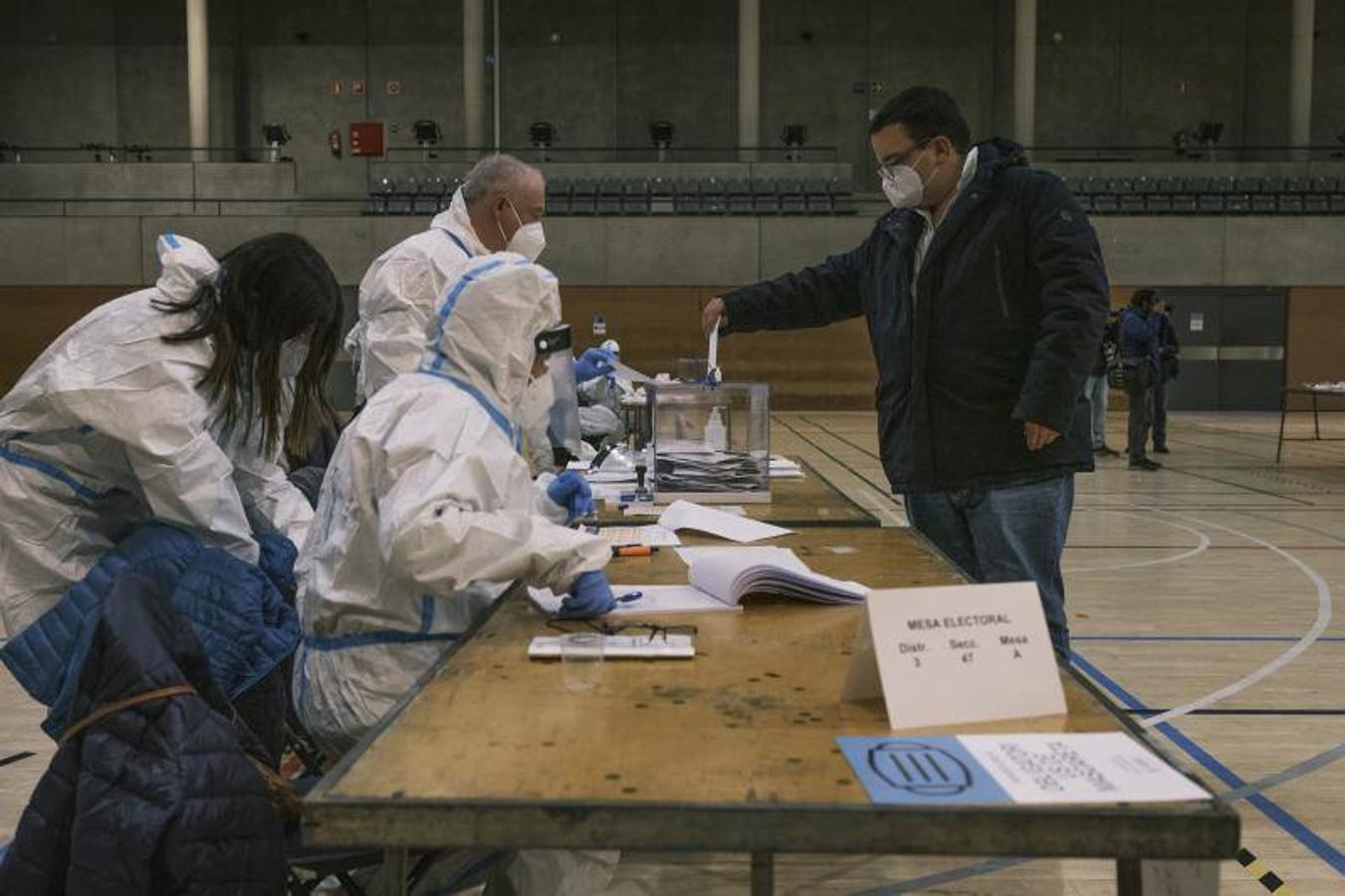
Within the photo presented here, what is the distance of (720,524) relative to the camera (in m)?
3.14

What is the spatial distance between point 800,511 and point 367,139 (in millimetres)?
18177

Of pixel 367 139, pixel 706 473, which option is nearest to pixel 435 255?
pixel 706 473

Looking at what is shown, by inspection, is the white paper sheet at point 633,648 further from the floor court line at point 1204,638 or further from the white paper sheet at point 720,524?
the floor court line at point 1204,638

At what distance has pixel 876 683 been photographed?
1680 mm

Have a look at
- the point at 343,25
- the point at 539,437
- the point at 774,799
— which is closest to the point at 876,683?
the point at 774,799

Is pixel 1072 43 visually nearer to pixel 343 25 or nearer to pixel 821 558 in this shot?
pixel 343 25

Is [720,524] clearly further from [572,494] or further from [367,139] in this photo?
[367,139]

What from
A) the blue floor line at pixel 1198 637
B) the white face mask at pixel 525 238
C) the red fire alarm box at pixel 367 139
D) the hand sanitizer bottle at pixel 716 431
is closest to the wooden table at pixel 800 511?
the hand sanitizer bottle at pixel 716 431

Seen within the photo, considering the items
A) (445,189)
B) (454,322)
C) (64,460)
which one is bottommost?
(64,460)

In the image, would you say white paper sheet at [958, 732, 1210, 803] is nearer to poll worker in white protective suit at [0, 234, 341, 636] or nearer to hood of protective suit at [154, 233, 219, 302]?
poll worker in white protective suit at [0, 234, 341, 636]

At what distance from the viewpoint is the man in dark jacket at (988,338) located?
3.00 m

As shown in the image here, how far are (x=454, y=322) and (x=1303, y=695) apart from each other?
353 cm

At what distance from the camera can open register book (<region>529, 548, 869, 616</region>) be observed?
223cm

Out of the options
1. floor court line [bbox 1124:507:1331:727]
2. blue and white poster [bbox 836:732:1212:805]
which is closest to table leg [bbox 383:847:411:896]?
blue and white poster [bbox 836:732:1212:805]
